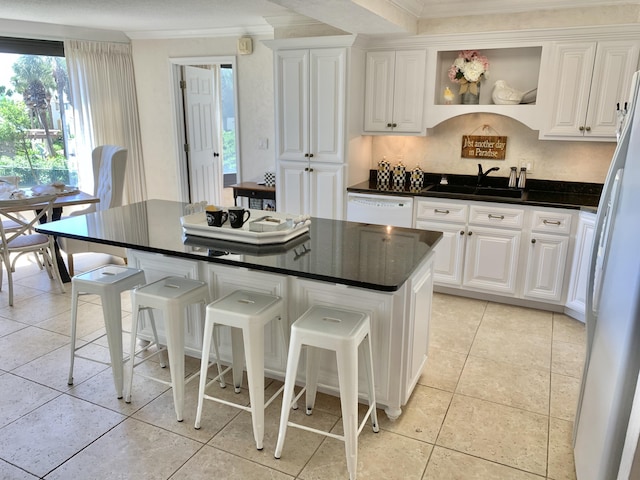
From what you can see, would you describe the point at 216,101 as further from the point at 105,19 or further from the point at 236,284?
the point at 236,284

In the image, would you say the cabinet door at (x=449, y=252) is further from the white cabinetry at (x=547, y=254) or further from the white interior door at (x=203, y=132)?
the white interior door at (x=203, y=132)

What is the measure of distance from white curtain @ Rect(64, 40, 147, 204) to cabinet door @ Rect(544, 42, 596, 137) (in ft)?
15.5

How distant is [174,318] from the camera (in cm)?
233

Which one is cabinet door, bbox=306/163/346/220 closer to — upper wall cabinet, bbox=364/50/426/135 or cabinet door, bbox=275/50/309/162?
cabinet door, bbox=275/50/309/162

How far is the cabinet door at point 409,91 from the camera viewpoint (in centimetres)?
404

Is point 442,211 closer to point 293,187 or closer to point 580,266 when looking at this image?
point 580,266

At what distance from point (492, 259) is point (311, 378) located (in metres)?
2.10

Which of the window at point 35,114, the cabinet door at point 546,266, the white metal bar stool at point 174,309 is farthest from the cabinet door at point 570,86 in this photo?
the window at point 35,114

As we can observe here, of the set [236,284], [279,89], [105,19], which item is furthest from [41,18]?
[236,284]

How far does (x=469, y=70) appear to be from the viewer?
3.95 meters

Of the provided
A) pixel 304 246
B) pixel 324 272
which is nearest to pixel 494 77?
pixel 304 246

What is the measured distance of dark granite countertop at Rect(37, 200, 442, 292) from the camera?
6.68ft

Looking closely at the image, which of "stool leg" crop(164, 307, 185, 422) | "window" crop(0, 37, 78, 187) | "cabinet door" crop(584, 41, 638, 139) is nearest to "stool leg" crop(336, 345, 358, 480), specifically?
"stool leg" crop(164, 307, 185, 422)

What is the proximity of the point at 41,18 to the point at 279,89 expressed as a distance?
8.56ft
